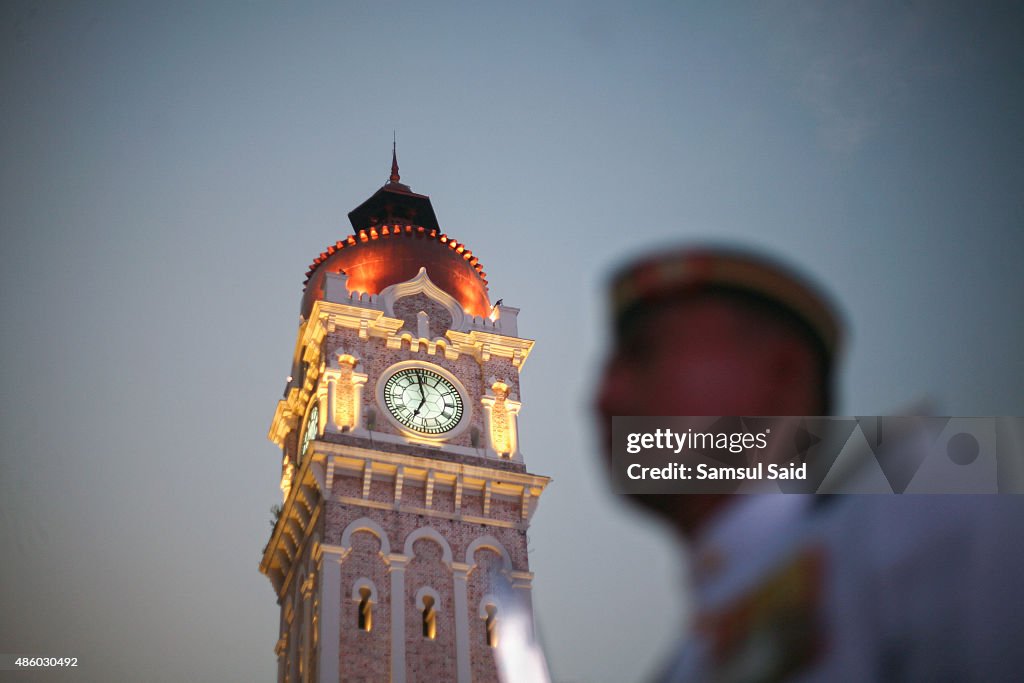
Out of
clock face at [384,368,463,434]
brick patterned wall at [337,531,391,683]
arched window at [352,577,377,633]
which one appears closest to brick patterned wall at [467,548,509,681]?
brick patterned wall at [337,531,391,683]

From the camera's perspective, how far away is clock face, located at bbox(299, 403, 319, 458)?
162ft

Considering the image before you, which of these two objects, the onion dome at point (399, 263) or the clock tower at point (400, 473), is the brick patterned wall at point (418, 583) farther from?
the onion dome at point (399, 263)

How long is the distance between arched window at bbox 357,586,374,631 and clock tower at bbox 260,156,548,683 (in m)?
0.05

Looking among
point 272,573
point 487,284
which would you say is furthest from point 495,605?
point 487,284

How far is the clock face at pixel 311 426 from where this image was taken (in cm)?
4928

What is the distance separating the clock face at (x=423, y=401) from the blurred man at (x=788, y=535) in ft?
110

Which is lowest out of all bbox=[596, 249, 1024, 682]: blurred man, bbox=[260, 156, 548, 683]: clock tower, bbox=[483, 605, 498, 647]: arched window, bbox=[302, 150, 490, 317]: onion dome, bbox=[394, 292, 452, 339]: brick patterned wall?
bbox=[596, 249, 1024, 682]: blurred man

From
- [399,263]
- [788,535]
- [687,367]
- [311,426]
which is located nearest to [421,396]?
[311,426]

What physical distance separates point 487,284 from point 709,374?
1824 inches

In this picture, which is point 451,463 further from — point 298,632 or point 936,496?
point 936,496

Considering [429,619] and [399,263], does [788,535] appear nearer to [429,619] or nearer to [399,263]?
[429,619]

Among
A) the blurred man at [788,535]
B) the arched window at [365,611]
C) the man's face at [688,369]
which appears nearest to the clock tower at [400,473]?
the arched window at [365,611]

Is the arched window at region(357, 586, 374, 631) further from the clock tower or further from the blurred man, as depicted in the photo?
the blurred man

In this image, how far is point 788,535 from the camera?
13172mm
